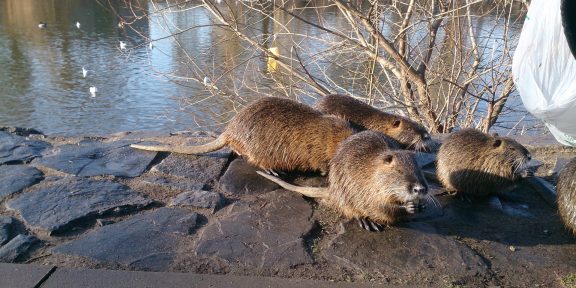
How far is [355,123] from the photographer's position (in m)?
4.01

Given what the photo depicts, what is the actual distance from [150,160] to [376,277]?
6.46 ft

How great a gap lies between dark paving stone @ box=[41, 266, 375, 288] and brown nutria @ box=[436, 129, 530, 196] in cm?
121

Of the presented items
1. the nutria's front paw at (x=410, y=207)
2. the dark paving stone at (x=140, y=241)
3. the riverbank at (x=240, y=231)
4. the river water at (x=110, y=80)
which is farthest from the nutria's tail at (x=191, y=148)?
the river water at (x=110, y=80)

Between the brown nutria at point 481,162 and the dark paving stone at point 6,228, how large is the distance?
2.45m

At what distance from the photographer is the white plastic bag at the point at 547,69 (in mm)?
3650

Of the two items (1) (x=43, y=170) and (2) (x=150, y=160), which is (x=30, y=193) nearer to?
(1) (x=43, y=170)

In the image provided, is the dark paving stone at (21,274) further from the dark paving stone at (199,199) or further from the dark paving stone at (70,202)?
the dark paving stone at (199,199)

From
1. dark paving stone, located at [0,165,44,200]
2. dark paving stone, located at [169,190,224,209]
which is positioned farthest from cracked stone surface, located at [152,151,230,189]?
dark paving stone, located at [0,165,44,200]

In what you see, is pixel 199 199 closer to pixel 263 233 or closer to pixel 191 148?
pixel 263 233

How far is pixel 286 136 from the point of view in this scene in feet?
11.9

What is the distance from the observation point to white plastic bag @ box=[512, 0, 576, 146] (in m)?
3.65

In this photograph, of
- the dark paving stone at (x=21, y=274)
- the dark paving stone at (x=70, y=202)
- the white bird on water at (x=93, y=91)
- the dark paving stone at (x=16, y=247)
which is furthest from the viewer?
the white bird on water at (x=93, y=91)

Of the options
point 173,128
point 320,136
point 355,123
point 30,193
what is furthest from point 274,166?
point 173,128

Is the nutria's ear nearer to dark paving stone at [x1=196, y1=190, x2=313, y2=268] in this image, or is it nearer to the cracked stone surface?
dark paving stone at [x1=196, y1=190, x2=313, y2=268]
